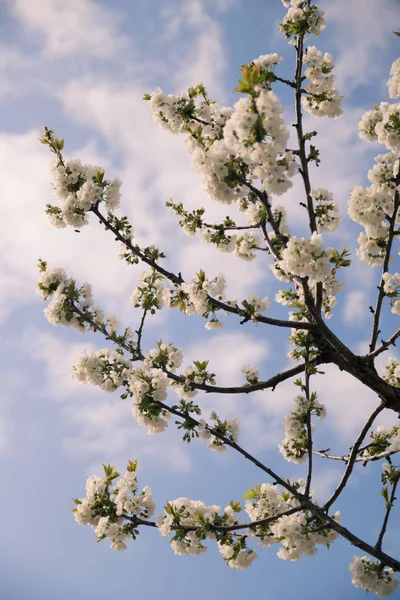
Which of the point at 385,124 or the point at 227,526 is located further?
the point at 227,526

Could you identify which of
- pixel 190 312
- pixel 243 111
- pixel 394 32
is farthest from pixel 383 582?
pixel 394 32

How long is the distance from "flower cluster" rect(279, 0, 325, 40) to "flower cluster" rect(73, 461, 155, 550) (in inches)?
297

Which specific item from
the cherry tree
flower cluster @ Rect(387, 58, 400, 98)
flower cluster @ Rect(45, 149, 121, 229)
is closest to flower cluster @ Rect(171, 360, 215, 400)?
the cherry tree

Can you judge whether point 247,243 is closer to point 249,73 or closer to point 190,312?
point 190,312

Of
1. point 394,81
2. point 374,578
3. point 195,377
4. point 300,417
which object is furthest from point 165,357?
point 394,81

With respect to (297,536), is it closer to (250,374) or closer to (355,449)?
(355,449)

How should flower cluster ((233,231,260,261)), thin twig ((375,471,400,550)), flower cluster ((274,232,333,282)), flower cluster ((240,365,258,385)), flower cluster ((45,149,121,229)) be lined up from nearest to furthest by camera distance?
1. flower cluster ((274,232,333,282))
2. thin twig ((375,471,400,550))
3. flower cluster ((45,149,121,229))
4. flower cluster ((240,365,258,385))
5. flower cluster ((233,231,260,261))

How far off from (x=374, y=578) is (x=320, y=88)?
295 inches

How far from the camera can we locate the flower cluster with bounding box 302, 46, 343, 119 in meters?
7.37

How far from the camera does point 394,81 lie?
20.4 feet

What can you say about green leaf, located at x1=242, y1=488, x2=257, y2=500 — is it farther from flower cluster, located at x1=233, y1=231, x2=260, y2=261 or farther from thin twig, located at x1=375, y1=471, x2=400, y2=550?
flower cluster, located at x1=233, y1=231, x2=260, y2=261

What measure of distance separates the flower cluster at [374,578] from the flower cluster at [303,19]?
7.99 m

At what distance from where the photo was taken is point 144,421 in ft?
21.7

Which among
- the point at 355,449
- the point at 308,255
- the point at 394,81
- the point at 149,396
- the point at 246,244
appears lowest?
the point at 149,396
